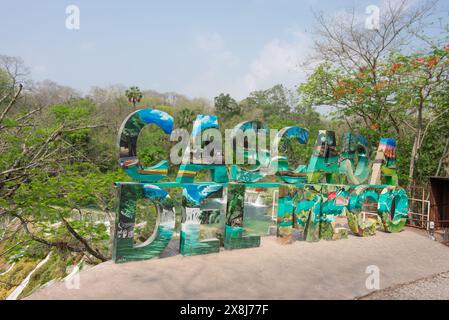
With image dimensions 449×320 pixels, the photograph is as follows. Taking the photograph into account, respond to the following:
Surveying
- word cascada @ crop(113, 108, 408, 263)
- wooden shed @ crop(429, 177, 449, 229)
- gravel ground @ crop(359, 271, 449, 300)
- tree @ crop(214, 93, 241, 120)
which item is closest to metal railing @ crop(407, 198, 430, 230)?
wooden shed @ crop(429, 177, 449, 229)

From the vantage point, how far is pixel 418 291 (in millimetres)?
5820

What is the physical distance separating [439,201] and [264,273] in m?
7.75

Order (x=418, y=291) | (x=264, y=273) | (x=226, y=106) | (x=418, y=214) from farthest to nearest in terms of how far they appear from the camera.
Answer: (x=226, y=106) → (x=418, y=214) → (x=264, y=273) → (x=418, y=291)

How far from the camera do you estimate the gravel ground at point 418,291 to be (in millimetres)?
5465

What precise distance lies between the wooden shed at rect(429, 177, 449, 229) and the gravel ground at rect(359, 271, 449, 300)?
4577mm

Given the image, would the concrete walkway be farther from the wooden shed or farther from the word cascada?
the wooden shed

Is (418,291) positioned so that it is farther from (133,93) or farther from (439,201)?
(133,93)

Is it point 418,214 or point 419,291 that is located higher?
point 418,214

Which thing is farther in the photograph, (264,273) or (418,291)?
(264,273)

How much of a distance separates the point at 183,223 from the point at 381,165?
6.89m

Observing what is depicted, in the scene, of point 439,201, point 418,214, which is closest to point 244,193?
point 418,214

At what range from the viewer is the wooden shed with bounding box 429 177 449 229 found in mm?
10414

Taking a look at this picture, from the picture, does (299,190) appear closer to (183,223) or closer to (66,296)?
(183,223)

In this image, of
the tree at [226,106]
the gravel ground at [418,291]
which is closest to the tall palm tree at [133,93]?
the tree at [226,106]
